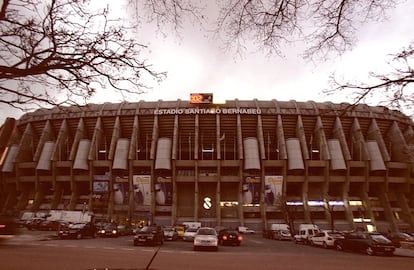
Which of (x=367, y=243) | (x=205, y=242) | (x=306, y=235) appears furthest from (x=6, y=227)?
(x=306, y=235)

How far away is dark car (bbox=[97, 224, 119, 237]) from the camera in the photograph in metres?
32.7

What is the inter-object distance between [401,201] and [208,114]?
131 feet

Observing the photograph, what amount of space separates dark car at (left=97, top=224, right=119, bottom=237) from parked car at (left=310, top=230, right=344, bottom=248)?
1988cm

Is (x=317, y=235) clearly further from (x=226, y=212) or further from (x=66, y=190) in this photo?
(x=66, y=190)

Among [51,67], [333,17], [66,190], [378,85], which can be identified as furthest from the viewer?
[66,190]

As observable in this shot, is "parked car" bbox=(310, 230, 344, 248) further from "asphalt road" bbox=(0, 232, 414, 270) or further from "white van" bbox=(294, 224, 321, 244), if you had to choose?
"asphalt road" bbox=(0, 232, 414, 270)

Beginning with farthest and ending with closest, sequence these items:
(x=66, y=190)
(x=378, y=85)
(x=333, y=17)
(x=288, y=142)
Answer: (x=66, y=190) → (x=288, y=142) → (x=378, y=85) → (x=333, y=17)

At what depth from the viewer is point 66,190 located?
6662 centimetres

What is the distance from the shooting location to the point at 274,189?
56.1 metres

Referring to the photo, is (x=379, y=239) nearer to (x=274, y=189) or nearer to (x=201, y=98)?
(x=274, y=189)

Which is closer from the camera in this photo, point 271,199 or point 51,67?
point 51,67

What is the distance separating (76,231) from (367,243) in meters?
22.1

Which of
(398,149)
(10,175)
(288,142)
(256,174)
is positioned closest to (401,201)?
(398,149)

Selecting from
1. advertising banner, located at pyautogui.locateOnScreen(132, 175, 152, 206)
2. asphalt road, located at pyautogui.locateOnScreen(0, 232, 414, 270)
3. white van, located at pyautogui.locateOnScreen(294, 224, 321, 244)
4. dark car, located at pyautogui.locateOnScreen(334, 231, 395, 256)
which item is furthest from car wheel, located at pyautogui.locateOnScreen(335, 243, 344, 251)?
advertising banner, located at pyautogui.locateOnScreen(132, 175, 152, 206)
